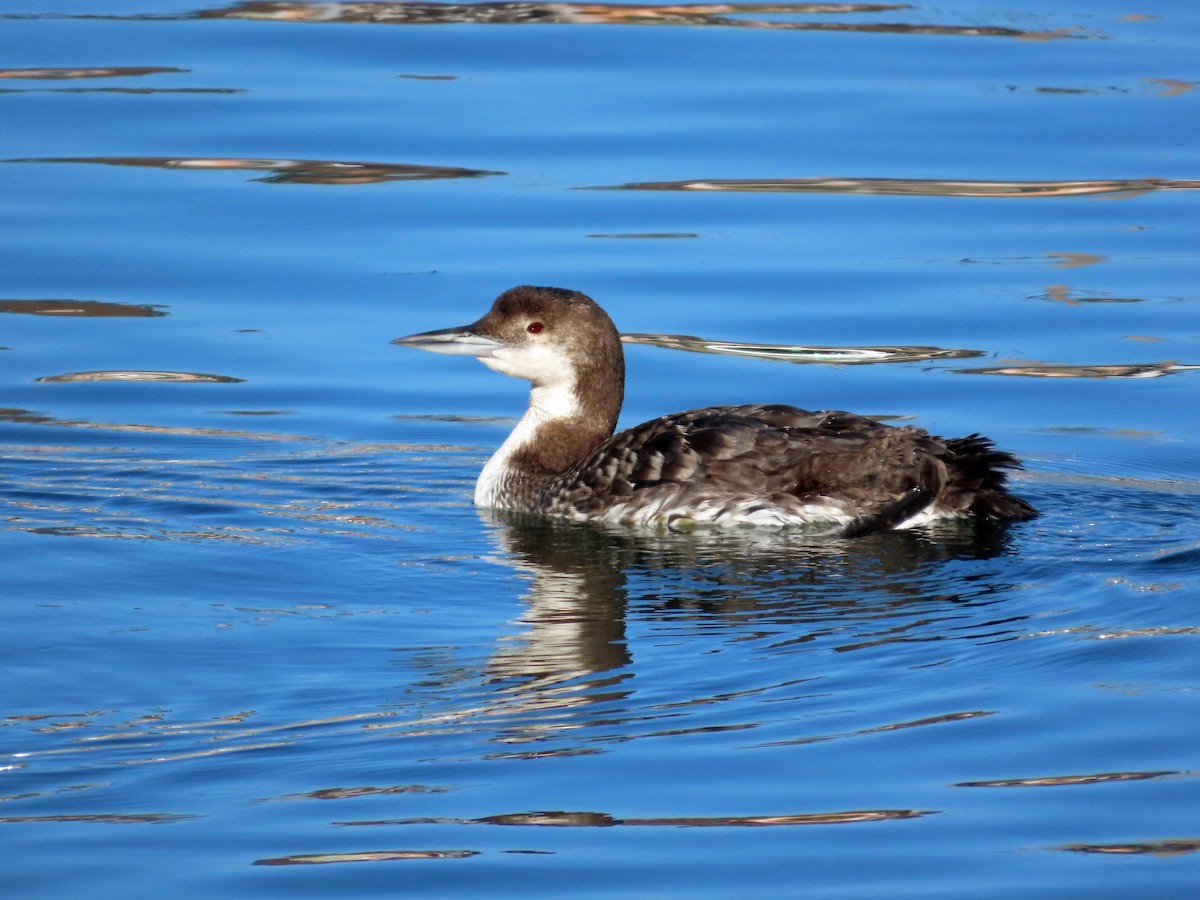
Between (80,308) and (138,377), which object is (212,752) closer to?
(138,377)

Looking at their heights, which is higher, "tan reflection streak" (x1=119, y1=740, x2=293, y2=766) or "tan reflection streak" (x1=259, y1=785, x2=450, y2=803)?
"tan reflection streak" (x1=119, y1=740, x2=293, y2=766)

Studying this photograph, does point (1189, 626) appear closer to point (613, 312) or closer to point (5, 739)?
point (5, 739)

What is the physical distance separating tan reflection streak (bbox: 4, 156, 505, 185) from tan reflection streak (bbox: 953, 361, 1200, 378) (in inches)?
169

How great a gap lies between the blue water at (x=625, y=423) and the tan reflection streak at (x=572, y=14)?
6 cm

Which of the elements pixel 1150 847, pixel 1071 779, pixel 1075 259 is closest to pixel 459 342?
pixel 1071 779

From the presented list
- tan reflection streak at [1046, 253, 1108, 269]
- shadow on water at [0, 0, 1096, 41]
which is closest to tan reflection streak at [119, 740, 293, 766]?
tan reflection streak at [1046, 253, 1108, 269]

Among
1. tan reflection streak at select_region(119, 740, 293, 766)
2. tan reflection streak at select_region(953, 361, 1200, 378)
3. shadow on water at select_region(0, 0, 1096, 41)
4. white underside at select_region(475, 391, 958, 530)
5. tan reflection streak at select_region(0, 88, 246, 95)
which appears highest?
shadow on water at select_region(0, 0, 1096, 41)

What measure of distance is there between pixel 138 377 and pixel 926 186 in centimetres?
532

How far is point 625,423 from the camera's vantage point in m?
9.52

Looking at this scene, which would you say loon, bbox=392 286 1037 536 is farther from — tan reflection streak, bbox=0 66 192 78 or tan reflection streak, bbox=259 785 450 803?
tan reflection streak, bbox=0 66 192 78

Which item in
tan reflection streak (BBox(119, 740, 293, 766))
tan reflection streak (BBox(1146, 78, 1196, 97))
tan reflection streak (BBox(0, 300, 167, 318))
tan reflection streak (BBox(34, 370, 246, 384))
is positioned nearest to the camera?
tan reflection streak (BBox(119, 740, 293, 766))

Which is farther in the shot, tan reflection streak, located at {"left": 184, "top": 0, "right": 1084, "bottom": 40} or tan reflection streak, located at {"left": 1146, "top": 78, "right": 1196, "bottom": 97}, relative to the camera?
tan reflection streak, located at {"left": 184, "top": 0, "right": 1084, "bottom": 40}

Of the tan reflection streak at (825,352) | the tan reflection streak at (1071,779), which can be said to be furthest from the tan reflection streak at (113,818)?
the tan reflection streak at (825,352)

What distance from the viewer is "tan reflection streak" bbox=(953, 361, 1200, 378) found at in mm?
Answer: 9883
